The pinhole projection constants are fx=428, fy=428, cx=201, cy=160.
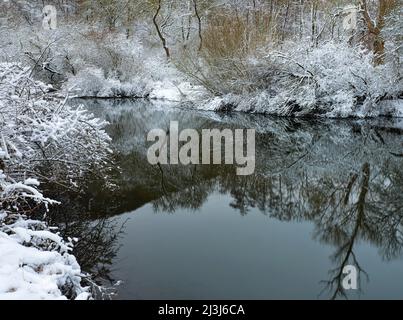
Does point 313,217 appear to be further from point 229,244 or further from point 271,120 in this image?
point 271,120

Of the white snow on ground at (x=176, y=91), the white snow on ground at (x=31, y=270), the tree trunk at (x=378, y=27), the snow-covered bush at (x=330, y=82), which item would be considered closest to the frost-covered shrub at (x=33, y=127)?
the white snow on ground at (x=31, y=270)

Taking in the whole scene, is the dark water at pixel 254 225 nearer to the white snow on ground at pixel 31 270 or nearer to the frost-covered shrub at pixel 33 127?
the white snow on ground at pixel 31 270

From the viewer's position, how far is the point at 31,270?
3.88 metres

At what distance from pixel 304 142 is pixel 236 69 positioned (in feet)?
22.7

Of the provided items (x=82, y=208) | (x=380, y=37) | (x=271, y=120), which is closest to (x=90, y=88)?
(x=271, y=120)

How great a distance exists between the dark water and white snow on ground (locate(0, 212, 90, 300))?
2.04 ft

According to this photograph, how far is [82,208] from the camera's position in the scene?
22.3 feet

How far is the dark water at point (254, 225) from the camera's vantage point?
4602 millimetres
